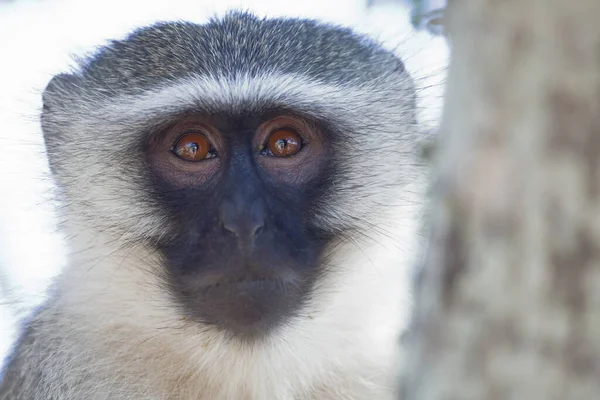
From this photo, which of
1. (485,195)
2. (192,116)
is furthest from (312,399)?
(485,195)

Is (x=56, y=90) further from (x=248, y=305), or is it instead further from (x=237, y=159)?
(x=248, y=305)

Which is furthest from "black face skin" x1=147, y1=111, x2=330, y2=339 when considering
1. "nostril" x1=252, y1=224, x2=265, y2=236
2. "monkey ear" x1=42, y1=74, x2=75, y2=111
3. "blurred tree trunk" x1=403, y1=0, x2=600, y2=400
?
"blurred tree trunk" x1=403, y1=0, x2=600, y2=400

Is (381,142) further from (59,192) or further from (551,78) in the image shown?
(551,78)

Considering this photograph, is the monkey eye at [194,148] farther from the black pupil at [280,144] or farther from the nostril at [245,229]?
the nostril at [245,229]

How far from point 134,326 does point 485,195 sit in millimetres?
2441

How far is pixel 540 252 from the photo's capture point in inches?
45.8

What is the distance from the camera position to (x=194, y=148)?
3314 millimetres

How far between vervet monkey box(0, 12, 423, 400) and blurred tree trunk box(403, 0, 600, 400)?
5.26ft

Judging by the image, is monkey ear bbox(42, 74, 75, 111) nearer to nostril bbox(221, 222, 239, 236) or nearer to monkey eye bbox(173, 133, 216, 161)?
monkey eye bbox(173, 133, 216, 161)

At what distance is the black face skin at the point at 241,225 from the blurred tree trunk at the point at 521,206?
158 cm

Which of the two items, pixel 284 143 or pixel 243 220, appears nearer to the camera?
pixel 243 220

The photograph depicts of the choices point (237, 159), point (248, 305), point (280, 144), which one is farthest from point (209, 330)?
point (280, 144)

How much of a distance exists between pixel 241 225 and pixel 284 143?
0.70 m

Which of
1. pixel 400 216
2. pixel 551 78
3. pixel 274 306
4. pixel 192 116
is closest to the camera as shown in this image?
pixel 551 78
